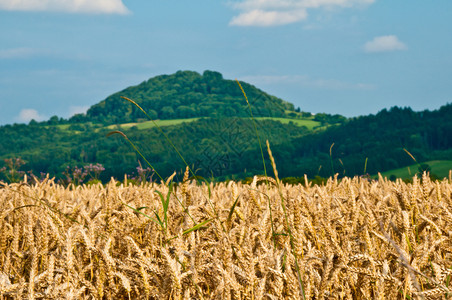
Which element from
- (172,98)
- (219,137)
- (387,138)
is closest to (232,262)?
(219,137)

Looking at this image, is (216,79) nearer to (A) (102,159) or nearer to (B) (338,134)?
(A) (102,159)

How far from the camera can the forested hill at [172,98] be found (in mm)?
146375

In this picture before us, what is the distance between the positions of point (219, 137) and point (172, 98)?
504 ft

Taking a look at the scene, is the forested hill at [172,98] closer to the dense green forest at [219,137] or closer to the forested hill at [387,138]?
the dense green forest at [219,137]

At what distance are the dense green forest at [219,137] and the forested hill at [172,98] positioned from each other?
44 centimetres

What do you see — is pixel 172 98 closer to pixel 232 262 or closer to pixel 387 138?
pixel 387 138

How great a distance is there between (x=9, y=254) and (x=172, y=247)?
3.44 feet

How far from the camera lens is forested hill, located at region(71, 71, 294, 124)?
146375 mm

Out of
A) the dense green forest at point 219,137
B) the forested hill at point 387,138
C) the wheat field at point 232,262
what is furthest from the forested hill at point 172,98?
the wheat field at point 232,262

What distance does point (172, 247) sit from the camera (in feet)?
6.68

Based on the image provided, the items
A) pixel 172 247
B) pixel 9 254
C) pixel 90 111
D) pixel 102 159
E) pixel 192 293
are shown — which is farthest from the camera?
pixel 90 111

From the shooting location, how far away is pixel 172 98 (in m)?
158

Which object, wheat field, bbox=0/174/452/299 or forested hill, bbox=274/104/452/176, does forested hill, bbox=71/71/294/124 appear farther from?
wheat field, bbox=0/174/452/299

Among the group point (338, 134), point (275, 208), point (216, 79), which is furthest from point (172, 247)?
point (216, 79)
